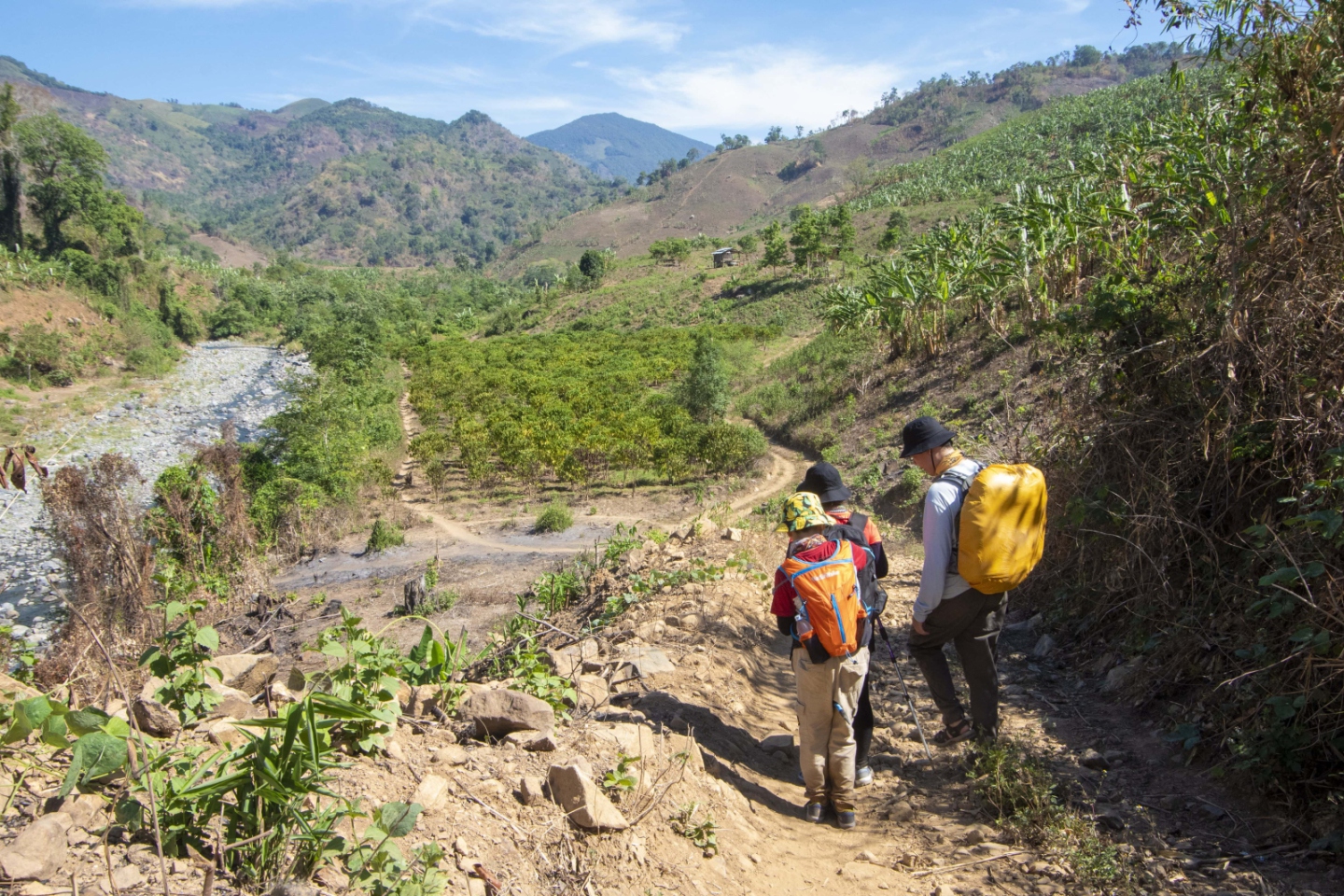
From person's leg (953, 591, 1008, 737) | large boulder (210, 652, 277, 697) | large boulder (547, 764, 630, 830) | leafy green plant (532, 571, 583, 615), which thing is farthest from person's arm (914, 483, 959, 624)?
leafy green plant (532, 571, 583, 615)

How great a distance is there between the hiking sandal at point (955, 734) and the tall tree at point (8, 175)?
54.7m

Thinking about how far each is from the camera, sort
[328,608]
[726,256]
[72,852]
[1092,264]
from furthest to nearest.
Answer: [726,256] → [1092,264] → [328,608] → [72,852]

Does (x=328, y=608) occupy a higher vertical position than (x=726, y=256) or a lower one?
lower

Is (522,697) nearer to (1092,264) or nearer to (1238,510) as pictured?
(1238,510)

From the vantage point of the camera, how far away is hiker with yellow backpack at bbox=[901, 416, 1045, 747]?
3137 millimetres

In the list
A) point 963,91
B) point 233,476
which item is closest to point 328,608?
point 233,476

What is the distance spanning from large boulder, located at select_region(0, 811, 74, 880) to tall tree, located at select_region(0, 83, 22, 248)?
177ft

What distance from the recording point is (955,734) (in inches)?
142

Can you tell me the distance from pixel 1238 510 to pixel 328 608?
10203 millimetres

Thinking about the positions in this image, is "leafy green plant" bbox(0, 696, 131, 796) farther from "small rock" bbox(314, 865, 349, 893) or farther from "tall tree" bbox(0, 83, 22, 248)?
"tall tree" bbox(0, 83, 22, 248)

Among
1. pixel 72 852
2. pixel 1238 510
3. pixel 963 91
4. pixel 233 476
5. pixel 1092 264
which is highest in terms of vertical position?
pixel 963 91

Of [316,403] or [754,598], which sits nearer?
[754,598]

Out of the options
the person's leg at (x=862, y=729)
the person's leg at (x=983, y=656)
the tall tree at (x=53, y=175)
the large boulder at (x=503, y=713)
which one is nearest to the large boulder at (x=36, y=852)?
the large boulder at (x=503, y=713)

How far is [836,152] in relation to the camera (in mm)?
123438
